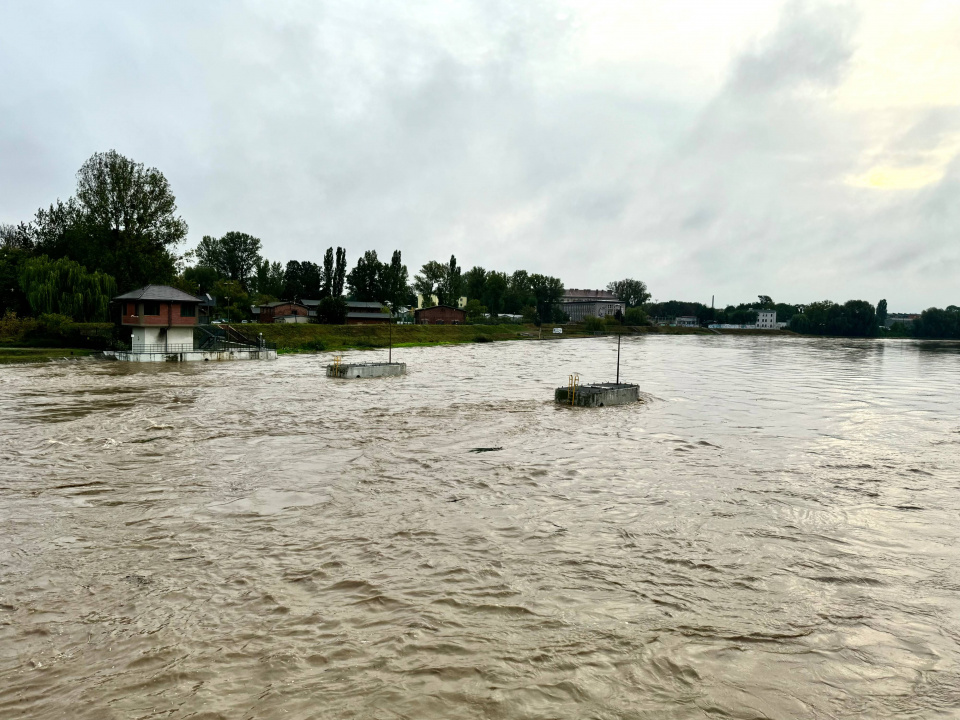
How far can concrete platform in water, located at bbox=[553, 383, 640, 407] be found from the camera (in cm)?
3493

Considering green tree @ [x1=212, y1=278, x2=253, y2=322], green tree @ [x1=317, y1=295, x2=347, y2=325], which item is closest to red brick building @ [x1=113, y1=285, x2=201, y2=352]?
green tree @ [x1=317, y1=295, x2=347, y2=325]

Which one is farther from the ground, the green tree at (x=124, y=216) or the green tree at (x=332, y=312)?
the green tree at (x=124, y=216)

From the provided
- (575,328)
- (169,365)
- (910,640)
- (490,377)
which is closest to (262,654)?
(910,640)

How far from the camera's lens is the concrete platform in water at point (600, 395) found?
115 ft

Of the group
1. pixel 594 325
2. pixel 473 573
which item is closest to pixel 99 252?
pixel 473 573

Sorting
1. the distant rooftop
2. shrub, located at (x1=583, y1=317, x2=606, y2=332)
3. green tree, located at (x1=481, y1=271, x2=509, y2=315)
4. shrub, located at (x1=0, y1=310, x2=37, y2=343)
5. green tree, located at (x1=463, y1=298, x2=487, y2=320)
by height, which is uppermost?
green tree, located at (x1=481, y1=271, x2=509, y2=315)

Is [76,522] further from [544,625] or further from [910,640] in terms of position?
[910,640]

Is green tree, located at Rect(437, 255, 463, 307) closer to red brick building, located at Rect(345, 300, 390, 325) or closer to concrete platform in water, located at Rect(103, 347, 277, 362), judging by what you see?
red brick building, located at Rect(345, 300, 390, 325)

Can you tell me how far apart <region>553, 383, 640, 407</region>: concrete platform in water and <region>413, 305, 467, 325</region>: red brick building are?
93.3 meters

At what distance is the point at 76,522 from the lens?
46.4 ft

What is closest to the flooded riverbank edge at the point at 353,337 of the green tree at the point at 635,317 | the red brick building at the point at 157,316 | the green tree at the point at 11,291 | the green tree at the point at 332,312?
the green tree at the point at 332,312

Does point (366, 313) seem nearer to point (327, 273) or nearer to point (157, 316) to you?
point (327, 273)

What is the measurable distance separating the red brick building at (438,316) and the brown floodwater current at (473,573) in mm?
104152

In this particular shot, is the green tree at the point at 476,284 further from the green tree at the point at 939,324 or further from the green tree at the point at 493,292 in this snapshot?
the green tree at the point at 939,324
